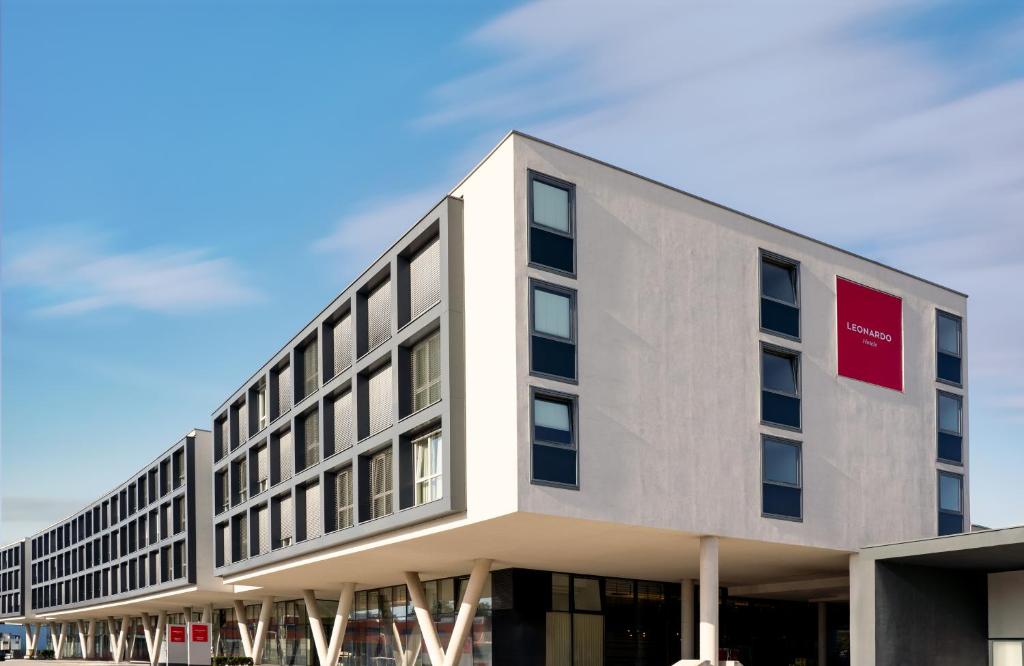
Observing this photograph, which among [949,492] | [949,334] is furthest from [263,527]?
[949,334]

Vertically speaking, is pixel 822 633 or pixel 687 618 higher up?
pixel 687 618

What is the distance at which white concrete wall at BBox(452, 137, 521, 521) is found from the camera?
27891 mm

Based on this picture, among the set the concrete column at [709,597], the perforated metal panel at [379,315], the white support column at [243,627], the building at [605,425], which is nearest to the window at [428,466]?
the building at [605,425]

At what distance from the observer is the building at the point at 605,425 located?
1128 inches

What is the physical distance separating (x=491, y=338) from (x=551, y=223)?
11.1 ft

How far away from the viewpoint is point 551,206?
28984 mm

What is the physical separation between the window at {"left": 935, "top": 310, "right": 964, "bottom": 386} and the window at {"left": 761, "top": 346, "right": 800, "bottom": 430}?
6.92 metres

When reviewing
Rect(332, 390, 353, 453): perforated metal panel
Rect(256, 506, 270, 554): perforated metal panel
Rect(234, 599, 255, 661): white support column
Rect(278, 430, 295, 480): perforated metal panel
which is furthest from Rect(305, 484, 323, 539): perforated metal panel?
Rect(234, 599, 255, 661): white support column

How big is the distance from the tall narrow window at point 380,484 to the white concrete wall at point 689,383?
700 cm

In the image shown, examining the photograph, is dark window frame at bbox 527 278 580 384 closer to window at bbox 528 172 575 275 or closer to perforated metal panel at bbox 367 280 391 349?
window at bbox 528 172 575 275

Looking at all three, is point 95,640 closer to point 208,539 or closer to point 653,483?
point 208,539

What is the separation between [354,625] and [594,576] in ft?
53.4

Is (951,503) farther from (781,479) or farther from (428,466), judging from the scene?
(428,466)

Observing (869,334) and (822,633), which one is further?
(822,633)
